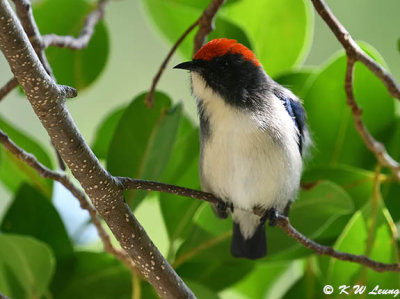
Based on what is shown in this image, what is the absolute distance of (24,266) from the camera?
1429 millimetres

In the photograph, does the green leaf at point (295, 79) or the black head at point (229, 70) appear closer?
the black head at point (229, 70)

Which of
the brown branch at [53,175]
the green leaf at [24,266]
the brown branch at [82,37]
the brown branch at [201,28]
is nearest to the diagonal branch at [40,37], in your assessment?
the brown branch at [82,37]

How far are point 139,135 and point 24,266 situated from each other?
0.40 meters

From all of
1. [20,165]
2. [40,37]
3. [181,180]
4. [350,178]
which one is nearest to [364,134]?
[350,178]

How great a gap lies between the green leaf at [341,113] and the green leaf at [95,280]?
607 millimetres

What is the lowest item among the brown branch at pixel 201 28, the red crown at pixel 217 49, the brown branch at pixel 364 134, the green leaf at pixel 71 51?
the brown branch at pixel 364 134

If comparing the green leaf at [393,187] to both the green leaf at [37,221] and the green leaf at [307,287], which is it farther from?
the green leaf at [37,221]

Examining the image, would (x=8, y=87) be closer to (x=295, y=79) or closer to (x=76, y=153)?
(x=76, y=153)

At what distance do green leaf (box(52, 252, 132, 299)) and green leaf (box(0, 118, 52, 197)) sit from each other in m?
0.25

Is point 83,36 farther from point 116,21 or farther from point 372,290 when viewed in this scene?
point 116,21

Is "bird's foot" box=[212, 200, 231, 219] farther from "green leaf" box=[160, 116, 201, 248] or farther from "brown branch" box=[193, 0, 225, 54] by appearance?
"brown branch" box=[193, 0, 225, 54]

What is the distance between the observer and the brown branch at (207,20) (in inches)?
55.2

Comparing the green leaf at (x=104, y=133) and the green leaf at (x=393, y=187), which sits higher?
the green leaf at (x=104, y=133)

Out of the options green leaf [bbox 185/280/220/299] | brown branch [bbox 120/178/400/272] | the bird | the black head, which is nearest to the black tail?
the bird
